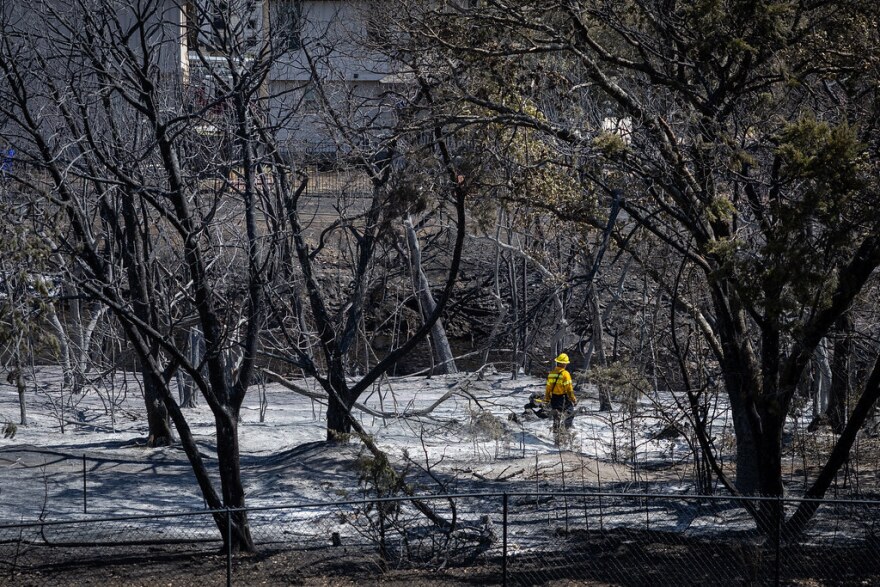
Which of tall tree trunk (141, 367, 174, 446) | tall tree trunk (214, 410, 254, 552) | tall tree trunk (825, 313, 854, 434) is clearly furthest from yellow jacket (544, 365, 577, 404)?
tall tree trunk (214, 410, 254, 552)

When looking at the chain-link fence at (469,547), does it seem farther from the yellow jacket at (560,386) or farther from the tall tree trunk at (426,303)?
the tall tree trunk at (426,303)

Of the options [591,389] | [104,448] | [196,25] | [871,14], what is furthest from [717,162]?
[591,389]

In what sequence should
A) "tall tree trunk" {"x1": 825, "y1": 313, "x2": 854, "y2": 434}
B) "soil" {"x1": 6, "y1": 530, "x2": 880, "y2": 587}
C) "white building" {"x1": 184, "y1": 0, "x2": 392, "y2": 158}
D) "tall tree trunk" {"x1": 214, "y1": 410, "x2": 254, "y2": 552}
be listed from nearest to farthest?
"soil" {"x1": 6, "y1": 530, "x2": 880, "y2": 587} < "tall tree trunk" {"x1": 214, "y1": 410, "x2": 254, "y2": 552} < "white building" {"x1": 184, "y1": 0, "x2": 392, "y2": 158} < "tall tree trunk" {"x1": 825, "y1": 313, "x2": 854, "y2": 434}

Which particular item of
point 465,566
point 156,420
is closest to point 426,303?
point 156,420

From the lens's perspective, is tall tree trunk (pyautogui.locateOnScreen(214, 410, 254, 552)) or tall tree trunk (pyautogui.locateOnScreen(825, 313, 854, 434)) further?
tall tree trunk (pyautogui.locateOnScreen(825, 313, 854, 434))

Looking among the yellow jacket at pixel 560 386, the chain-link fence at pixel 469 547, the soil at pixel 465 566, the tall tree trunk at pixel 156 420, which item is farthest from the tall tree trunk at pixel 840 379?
the tall tree trunk at pixel 156 420

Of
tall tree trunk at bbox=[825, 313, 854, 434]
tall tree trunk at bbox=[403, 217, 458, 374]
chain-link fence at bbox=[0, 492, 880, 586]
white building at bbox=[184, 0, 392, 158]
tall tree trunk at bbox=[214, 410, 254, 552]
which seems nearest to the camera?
chain-link fence at bbox=[0, 492, 880, 586]

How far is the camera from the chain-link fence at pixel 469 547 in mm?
9961

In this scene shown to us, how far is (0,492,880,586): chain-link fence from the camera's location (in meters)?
9.96

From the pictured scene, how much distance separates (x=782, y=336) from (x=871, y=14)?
4.20 meters

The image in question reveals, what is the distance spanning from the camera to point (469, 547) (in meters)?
10.7

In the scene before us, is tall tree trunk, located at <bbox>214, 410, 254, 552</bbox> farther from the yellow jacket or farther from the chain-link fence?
the yellow jacket

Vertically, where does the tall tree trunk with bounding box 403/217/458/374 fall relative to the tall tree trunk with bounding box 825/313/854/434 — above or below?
above

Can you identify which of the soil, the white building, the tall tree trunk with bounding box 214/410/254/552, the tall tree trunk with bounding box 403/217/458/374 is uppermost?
the white building
